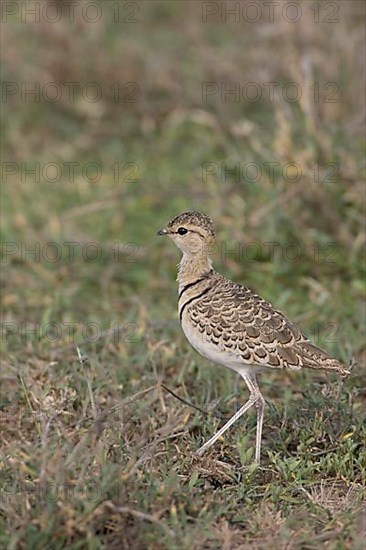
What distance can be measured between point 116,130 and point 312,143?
2332mm

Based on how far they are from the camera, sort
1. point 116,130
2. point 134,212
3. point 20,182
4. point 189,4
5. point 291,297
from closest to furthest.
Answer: point 291,297 → point 134,212 → point 20,182 → point 116,130 → point 189,4

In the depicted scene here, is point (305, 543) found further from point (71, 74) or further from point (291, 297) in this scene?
point (71, 74)

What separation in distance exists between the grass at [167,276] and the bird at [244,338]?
26 cm

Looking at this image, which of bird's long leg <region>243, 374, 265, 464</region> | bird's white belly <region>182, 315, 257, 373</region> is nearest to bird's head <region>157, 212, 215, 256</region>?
bird's white belly <region>182, 315, 257, 373</region>

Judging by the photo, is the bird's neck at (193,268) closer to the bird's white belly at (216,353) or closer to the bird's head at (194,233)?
the bird's head at (194,233)

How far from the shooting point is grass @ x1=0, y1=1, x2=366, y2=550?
12.7 feet

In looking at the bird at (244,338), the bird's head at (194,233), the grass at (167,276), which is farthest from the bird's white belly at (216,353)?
the bird's head at (194,233)

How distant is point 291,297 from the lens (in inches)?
254

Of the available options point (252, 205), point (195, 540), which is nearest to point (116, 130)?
point (252, 205)

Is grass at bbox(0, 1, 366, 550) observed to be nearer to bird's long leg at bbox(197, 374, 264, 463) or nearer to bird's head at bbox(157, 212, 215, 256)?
bird's long leg at bbox(197, 374, 264, 463)

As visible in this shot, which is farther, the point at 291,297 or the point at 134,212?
the point at 134,212

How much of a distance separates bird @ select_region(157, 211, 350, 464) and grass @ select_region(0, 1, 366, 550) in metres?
0.26

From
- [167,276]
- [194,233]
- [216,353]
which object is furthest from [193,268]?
[167,276]

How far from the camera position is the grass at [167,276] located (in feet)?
12.7
